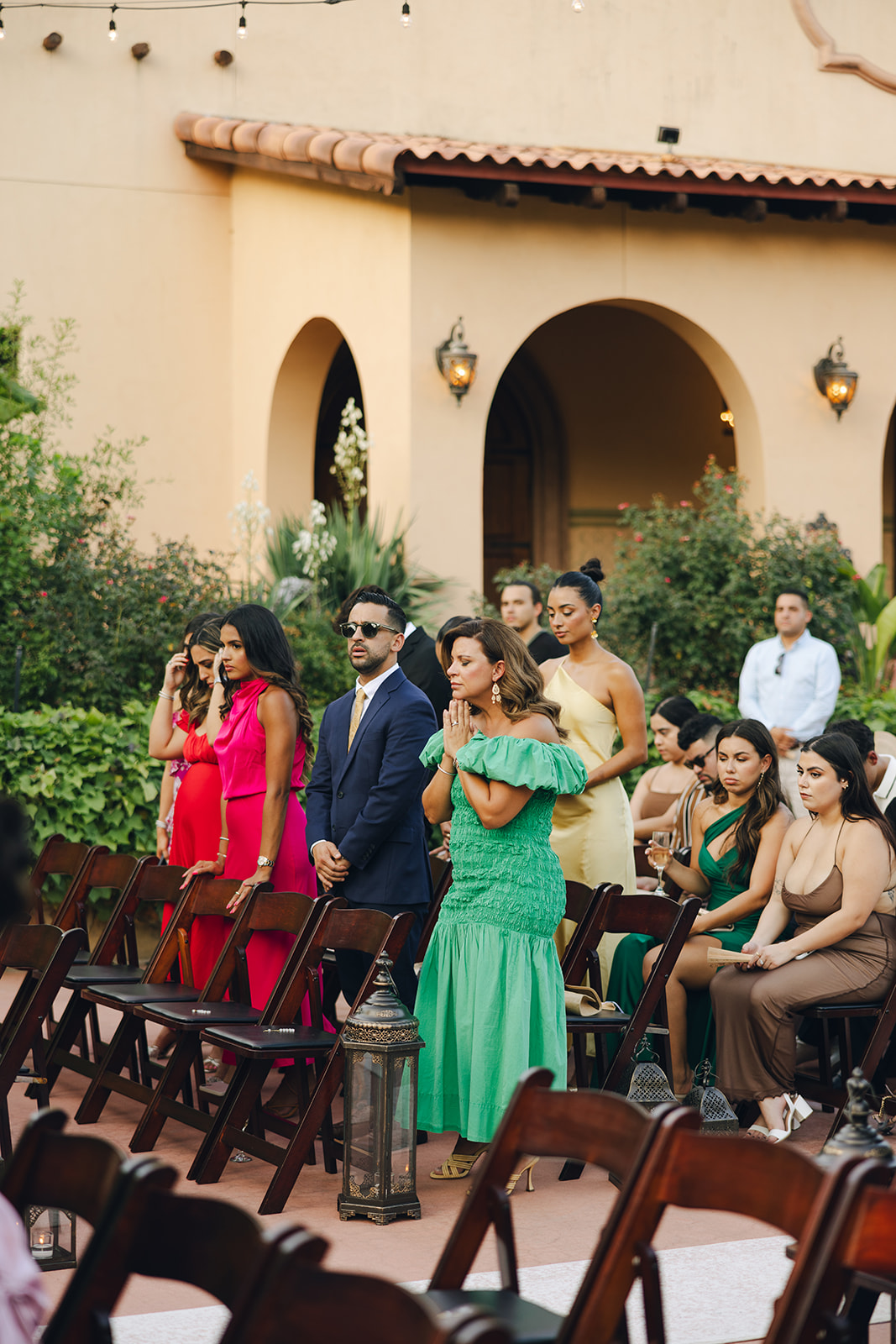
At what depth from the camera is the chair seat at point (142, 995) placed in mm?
5733

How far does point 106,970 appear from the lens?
643 cm

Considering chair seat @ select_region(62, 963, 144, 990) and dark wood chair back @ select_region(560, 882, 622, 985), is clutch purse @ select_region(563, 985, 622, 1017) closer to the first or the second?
dark wood chair back @ select_region(560, 882, 622, 985)

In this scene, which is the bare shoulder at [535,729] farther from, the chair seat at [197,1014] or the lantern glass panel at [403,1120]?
the chair seat at [197,1014]

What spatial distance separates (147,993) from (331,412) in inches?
378

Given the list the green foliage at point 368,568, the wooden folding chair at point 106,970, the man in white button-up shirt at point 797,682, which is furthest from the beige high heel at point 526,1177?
the green foliage at point 368,568

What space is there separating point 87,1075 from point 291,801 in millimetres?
1346

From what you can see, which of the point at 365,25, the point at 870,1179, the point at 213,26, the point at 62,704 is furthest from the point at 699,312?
the point at 870,1179

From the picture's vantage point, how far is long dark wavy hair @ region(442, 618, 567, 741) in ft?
17.3

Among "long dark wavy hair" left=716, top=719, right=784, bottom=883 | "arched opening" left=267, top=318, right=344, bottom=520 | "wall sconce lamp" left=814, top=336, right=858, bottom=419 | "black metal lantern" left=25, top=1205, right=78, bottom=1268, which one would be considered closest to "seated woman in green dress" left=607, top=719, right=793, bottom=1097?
"long dark wavy hair" left=716, top=719, right=784, bottom=883

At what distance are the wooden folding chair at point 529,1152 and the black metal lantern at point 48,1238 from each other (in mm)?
1566

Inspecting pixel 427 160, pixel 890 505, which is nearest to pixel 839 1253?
pixel 427 160

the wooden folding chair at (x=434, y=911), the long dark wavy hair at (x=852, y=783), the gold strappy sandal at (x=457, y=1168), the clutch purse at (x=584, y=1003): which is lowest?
the gold strappy sandal at (x=457, y=1168)

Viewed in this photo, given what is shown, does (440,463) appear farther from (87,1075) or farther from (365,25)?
(87,1075)

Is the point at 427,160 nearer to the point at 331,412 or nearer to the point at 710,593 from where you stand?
the point at 710,593
